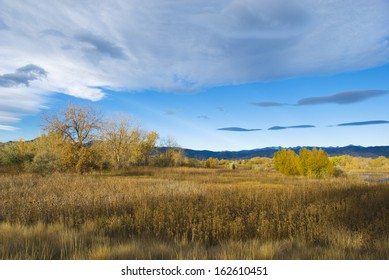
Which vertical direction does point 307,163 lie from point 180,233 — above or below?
above

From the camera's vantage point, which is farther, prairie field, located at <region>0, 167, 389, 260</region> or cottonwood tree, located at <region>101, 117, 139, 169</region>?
cottonwood tree, located at <region>101, 117, 139, 169</region>

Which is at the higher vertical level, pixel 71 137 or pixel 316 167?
pixel 71 137

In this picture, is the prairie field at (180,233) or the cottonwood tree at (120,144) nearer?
the prairie field at (180,233)

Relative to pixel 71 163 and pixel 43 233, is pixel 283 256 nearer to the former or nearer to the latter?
pixel 43 233

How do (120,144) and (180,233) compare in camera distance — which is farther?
(120,144)

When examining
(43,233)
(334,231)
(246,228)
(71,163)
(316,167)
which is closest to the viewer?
(43,233)

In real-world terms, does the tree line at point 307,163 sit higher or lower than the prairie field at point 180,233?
higher

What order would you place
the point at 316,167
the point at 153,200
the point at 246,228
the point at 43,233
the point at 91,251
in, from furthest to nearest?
the point at 316,167, the point at 153,200, the point at 246,228, the point at 43,233, the point at 91,251

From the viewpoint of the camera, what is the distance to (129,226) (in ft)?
27.5

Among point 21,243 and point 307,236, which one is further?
point 307,236

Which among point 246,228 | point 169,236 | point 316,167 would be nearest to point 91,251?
point 169,236

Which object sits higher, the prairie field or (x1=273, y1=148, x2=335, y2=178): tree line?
(x1=273, y1=148, x2=335, y2=178): tree line

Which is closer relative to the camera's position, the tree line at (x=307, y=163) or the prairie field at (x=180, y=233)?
the prairie field at (x=180, y=233)

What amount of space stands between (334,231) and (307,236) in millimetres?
693
